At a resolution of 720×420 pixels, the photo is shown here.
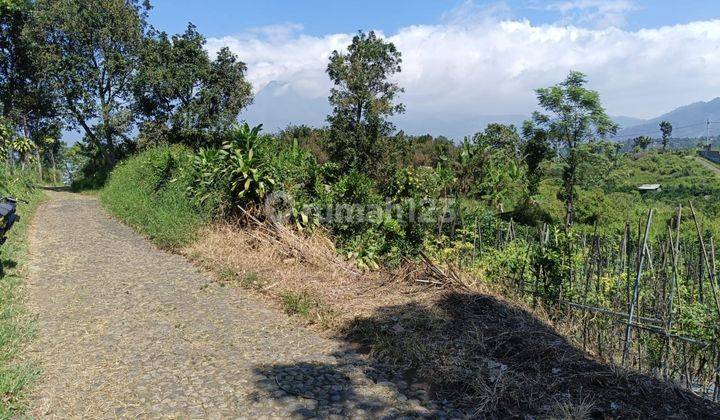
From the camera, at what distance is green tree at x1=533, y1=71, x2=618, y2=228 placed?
65.3 feet

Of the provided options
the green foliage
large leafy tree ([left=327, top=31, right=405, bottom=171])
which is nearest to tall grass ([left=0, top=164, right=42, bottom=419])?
the green foliage

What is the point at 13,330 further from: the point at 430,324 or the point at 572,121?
the point at 572,121

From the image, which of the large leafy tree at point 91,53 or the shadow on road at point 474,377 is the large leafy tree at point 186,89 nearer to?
the large leafy tree at point 91,53

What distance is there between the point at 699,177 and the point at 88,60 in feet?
122

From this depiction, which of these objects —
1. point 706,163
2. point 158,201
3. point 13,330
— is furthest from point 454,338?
point 706,163

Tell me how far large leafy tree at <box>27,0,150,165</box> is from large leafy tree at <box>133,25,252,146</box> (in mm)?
798

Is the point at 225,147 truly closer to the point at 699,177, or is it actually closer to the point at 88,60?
the point at 88,60

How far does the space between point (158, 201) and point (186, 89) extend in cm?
1235

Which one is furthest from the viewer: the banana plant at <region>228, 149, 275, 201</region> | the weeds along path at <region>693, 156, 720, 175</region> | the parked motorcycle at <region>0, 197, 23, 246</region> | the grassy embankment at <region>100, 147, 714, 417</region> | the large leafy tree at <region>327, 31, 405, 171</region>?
the weeds along path at <region>693, 156, 720, 175</region>

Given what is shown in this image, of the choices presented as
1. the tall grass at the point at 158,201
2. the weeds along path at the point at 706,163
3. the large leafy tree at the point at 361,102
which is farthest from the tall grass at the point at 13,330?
the weeds along path at the point at 706,163

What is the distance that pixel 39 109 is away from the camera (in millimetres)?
22453

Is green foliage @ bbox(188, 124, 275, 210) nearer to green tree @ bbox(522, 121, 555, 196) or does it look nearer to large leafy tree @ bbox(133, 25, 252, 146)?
large leafy tree @ bbox(133, 25, 252, 146)

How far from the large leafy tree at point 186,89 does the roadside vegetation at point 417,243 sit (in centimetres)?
15

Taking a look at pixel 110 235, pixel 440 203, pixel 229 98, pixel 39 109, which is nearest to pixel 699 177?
pixel 229 98
